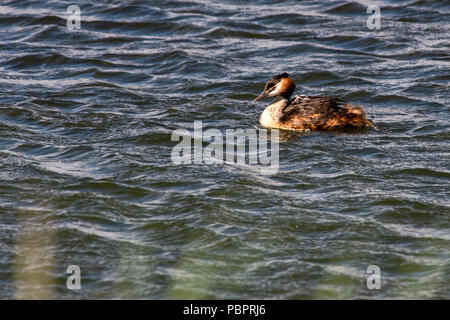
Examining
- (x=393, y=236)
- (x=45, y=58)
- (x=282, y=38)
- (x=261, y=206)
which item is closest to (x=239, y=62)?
(x=282, y=38)

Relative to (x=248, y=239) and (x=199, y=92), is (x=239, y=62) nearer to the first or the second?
(x=199, y=92)

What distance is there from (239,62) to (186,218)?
5.80 m

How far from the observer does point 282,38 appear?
1455 centimetres

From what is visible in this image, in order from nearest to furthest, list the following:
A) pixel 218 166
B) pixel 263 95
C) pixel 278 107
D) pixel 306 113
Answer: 1. pixel 218 166
2. pixel 306 113
3. pixel 278 107
4. pixel 263 95

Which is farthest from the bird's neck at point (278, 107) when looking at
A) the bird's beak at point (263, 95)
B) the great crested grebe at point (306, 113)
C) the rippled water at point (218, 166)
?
the rippled water at point (218, 166)

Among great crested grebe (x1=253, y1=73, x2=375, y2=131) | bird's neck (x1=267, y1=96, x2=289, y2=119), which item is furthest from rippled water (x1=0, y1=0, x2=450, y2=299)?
bird's neck (x1=267, y1=96, x2=289, y2=119)

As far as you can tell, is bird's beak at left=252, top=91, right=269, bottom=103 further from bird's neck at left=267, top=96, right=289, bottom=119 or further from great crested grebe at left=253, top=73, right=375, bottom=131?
bird's neck at left=267, top=96, right=289, bottom=119

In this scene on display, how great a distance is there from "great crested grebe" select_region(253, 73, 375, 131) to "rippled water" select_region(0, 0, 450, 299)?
230mm

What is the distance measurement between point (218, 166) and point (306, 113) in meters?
1.78

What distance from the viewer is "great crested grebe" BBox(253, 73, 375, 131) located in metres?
10.4

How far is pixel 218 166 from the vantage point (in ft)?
30.5

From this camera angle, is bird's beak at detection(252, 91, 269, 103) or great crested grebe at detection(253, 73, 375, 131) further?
bird's beak at detection(252, 91, 269, 103)

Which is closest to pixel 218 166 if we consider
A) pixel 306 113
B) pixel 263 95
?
pixel 306 113

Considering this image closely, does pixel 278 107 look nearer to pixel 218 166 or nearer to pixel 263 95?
pixel 263 95
